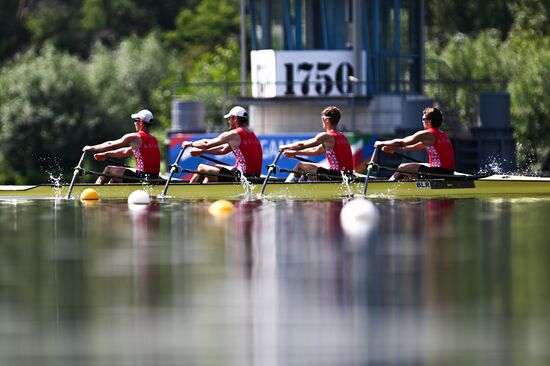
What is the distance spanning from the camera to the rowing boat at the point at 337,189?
29.2 m

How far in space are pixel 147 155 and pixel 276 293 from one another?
15495mm

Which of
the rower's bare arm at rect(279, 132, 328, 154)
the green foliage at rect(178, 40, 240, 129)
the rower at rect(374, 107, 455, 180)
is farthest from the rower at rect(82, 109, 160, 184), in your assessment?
the green foliage at rect(178, 40, 240, 129)

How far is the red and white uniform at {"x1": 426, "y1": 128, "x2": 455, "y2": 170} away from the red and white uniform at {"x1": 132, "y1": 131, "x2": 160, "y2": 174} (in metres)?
5.01

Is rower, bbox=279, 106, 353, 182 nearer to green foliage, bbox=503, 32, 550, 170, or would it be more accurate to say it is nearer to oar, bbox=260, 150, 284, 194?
oar, bbox=260, 150, 284, 194

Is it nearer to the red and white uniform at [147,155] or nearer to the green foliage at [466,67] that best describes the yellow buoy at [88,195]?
the red and white uniform at [147,155]

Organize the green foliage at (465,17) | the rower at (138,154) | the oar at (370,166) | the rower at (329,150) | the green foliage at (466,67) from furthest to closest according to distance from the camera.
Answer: the green foliage at (465,17) < the green foliage at (466,67) < the rower at (138,154) < the rower at (329,150) < the oar at (370,166)

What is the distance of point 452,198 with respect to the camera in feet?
94.8

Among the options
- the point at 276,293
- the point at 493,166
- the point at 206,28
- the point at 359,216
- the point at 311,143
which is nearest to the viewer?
the point at 276,293

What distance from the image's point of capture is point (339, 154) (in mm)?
29438

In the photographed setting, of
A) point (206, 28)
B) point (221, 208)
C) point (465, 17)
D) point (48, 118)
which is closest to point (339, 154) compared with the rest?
point (221, 208)

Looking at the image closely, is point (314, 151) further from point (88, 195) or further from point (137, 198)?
point (88, 195)

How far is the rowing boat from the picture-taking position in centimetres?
2922

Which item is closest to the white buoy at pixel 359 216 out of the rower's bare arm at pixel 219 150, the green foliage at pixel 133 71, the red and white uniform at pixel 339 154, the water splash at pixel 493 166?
the red and white uniform at pixel 339 154

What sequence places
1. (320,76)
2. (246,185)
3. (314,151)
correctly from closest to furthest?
(314,151), (246,185), (320,76)
